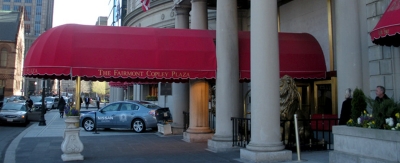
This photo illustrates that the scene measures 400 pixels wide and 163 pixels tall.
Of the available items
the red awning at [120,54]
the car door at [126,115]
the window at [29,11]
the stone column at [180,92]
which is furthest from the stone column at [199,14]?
the window at [29,11]

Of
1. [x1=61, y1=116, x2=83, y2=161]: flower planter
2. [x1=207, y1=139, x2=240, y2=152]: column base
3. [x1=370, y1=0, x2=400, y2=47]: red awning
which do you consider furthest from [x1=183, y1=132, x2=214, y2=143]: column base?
[x1=370, y1=0, x2=400, y2=47]: red awning

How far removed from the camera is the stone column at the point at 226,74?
12469 millimetres

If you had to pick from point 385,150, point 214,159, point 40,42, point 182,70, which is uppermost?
point 40,42

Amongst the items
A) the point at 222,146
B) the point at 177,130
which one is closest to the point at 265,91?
the point at 222,146

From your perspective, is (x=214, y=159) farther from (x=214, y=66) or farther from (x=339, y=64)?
(x=339, y=64)

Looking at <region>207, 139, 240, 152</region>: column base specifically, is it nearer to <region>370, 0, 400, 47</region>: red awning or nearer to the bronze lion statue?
the bronze lion statue

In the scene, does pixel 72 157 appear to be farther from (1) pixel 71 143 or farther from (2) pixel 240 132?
(2) pixel 240 132

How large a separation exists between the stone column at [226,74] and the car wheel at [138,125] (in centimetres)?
771

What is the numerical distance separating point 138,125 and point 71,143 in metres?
9.11

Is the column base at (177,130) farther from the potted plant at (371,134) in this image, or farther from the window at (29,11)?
the window at (29,11)

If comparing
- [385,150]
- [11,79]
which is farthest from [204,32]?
[11,79]

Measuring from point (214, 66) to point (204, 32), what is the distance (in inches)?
59.9

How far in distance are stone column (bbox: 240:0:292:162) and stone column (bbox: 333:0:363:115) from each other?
6.13 ft

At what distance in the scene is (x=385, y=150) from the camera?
23.6ft
